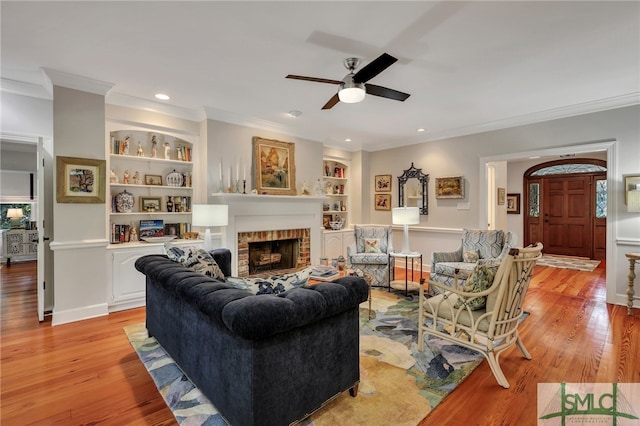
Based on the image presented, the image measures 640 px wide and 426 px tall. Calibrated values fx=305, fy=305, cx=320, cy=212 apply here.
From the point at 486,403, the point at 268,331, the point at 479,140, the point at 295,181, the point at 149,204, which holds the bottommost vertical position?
the point at 486,403

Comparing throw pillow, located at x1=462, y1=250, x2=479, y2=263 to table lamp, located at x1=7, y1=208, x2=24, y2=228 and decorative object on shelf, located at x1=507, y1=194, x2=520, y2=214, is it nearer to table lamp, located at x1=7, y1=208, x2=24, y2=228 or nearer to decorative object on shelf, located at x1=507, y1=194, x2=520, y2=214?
decorative object on shelf, located at x1=507, y1=194, x2=520, y2=214

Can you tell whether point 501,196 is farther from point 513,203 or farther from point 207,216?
point 207,216

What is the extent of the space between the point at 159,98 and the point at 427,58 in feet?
10.6

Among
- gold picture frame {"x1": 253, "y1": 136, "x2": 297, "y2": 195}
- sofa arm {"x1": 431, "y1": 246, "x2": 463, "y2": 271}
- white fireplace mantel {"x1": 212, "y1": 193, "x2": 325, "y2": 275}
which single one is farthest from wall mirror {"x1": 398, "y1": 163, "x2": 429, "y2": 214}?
gold picture frame {"x1": 253, "y1": 136, "x2": 297, "y2": 195}

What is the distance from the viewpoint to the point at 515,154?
4820mm

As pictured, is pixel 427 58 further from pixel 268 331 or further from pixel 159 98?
pixel 159 98

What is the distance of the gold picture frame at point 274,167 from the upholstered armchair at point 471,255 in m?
2.65

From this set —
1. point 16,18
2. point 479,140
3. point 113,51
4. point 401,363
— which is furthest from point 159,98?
point 479,140

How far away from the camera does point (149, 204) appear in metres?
4.30

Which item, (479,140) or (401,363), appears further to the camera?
(479,140)

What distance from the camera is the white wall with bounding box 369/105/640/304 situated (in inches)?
154

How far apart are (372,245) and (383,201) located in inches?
73.5

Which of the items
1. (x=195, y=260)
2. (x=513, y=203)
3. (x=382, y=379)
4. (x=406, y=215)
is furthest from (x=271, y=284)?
(x=513, y=203)

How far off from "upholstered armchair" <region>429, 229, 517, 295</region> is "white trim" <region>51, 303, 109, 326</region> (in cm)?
421
